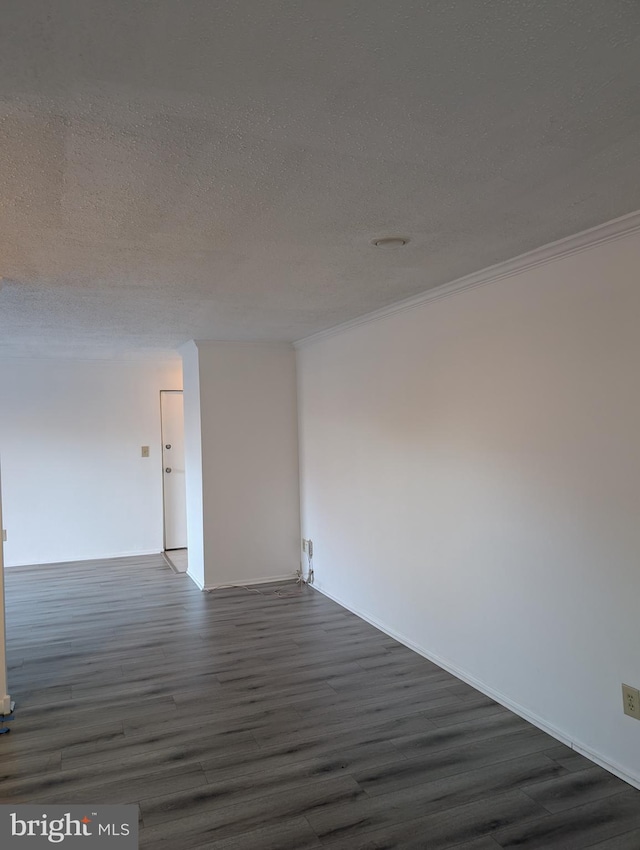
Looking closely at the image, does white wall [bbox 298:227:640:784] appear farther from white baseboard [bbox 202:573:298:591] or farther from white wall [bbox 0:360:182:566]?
white wall [bbox 0:360:182:566]

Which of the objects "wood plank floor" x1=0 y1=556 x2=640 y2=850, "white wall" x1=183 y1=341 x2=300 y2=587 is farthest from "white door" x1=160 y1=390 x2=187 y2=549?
"wood plank floor" x1=0 y1=556 x2=640 y2=850

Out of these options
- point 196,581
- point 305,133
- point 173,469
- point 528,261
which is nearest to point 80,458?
point 173,469

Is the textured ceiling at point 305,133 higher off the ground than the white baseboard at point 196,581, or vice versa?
the textured ceiling at point 305,133

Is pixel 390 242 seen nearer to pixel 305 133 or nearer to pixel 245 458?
pixel 305 133

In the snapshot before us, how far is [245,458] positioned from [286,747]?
3.17 metres

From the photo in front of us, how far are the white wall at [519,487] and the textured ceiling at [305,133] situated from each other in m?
0.44

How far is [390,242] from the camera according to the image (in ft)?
8.84

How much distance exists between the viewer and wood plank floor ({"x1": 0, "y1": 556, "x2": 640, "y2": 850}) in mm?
2244

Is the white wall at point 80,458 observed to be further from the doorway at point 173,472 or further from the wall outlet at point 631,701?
the wall outlet at point 631,701

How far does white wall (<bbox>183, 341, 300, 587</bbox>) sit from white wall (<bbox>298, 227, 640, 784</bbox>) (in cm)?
131

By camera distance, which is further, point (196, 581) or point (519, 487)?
point (196, 581)

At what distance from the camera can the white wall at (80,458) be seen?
6621 mm

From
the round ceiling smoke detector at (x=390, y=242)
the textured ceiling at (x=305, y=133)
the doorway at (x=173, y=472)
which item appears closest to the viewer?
the textured ceiling at (x=305, y=133)

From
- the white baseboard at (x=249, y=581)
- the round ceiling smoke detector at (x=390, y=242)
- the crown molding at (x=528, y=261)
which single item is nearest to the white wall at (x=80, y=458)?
the white baseboard at (x=249, y=581)
